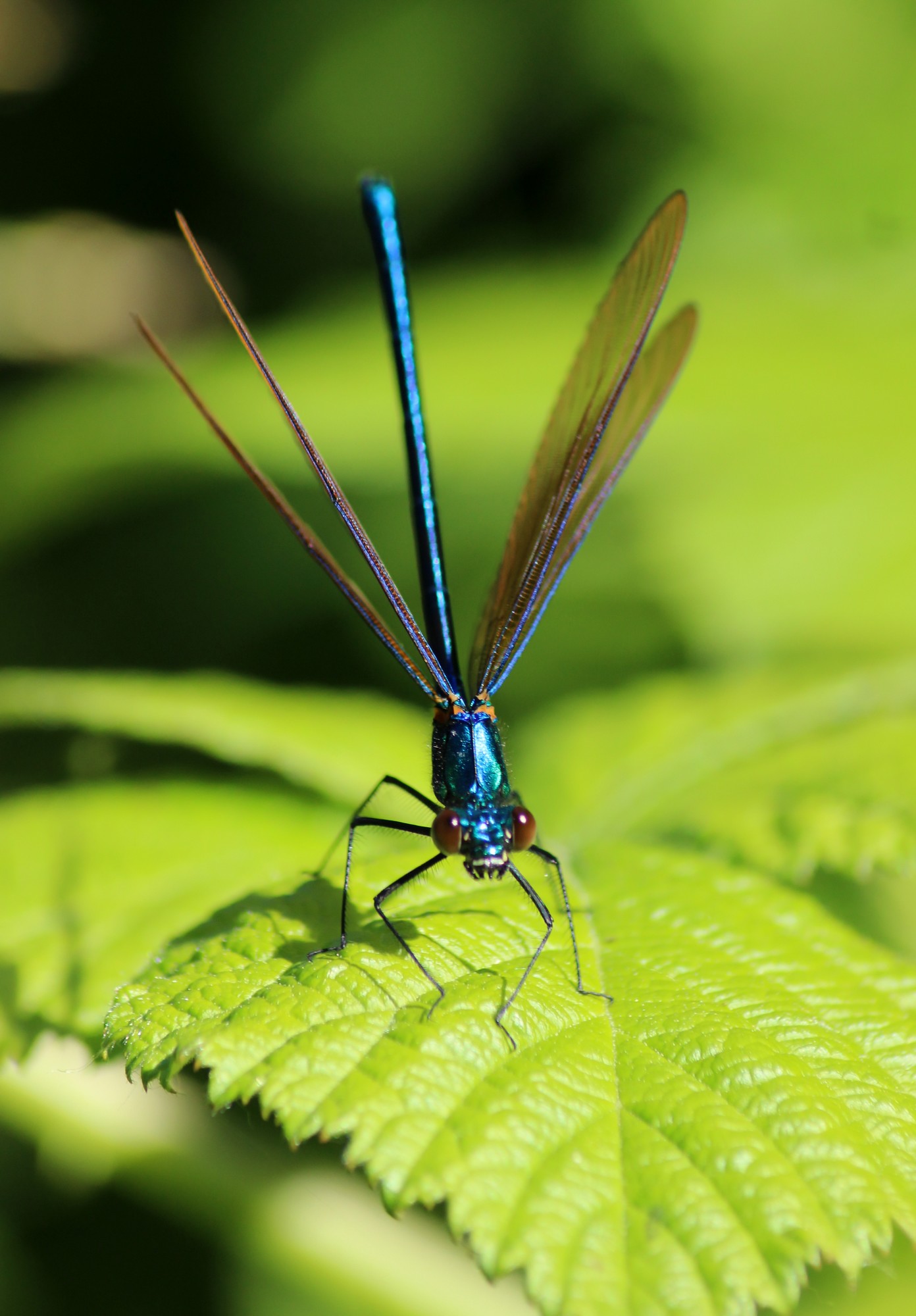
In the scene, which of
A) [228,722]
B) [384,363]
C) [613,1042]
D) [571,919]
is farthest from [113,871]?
[384,363]

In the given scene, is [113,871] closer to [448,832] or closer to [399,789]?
[399,789]

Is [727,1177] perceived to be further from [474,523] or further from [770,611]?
[474,523]

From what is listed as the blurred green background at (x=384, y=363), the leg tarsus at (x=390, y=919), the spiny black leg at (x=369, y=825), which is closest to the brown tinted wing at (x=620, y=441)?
the spiny black leg at (x=369, y=825)

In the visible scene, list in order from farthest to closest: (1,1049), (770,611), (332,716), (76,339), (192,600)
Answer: (76,339) → (192,600) → (770,611) → (332,716) → (1,1049)

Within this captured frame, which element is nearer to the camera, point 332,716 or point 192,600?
point 332,716

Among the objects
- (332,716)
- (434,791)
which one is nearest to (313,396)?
(332,716)

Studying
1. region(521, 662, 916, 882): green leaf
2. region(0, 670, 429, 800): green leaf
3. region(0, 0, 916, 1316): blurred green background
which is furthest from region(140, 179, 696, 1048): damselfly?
region(0, 0, 916, 1316): blurred green background
